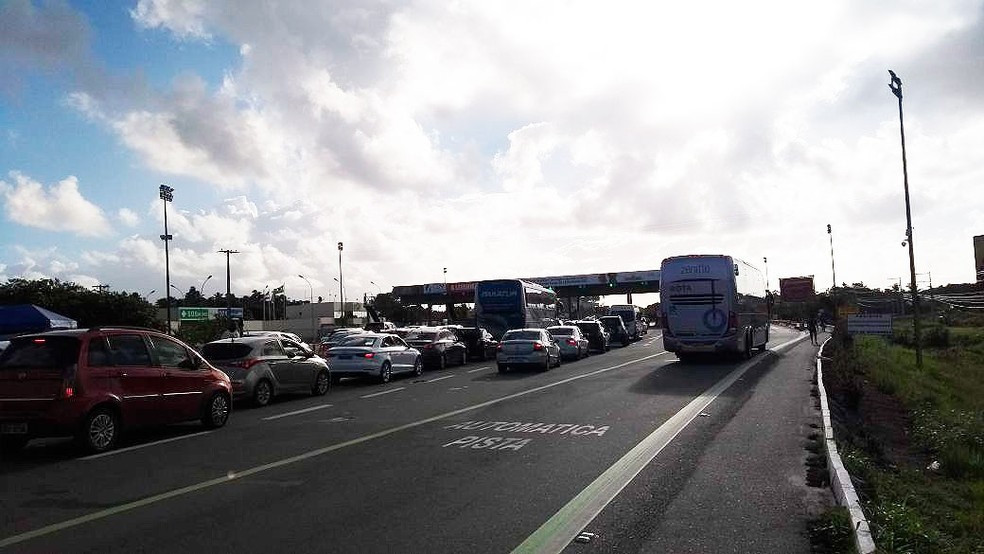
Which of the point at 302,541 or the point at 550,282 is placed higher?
the point at 550,282

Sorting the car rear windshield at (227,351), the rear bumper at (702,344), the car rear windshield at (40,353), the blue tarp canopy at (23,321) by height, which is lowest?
the rear bumper at (702,344)

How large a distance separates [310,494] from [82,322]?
52930 mm

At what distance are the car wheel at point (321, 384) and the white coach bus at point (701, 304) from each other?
40.8 ft

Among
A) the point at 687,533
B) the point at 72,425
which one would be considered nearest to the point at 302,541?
the point at 687,533

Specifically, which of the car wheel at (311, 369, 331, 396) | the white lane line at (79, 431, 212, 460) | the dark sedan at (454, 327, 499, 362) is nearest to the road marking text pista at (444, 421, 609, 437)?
the white lane line at (79, 431, 212, 460)

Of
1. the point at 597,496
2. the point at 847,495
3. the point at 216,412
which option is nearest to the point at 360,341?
Answer: the point at 216,412

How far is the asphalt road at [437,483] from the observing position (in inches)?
249

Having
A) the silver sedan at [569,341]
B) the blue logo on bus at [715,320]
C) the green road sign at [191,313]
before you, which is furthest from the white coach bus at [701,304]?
the green road sign at [191,313]

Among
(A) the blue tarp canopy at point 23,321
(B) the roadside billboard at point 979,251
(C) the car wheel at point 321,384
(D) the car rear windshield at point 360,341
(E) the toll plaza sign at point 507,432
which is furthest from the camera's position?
(B) the roadside billboard at point 979,251

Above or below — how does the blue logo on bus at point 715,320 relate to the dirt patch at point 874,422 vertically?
above

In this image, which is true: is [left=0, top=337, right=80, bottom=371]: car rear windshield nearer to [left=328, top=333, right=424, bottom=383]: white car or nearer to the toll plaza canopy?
[left=328, top=333, right=424, bottom=383]: white car

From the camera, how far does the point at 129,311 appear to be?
53.6 meters

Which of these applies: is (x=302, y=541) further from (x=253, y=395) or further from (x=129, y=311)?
(x=129, y=311)

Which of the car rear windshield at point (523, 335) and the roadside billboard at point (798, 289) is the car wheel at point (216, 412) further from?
the roadside billboard at point (798, 289)
